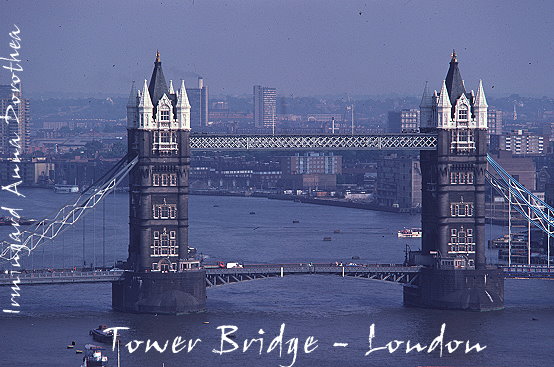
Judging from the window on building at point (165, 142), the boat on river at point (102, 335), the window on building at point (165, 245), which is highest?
the window on building at point (165, 142)

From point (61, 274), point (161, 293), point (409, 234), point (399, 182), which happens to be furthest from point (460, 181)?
point (399, 182)

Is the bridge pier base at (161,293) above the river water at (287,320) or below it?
above

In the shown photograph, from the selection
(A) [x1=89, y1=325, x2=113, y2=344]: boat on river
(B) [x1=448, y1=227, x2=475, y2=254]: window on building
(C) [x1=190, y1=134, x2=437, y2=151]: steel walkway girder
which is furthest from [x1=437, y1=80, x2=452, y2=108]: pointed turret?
(A) [x1=89, y1=325, x2=113, y2=344]: boat on river

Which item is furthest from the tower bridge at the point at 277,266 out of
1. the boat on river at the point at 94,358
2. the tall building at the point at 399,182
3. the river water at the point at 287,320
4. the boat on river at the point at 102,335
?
the tall building at the point at 399,182

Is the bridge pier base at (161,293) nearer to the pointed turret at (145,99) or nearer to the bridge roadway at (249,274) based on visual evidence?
the bridge roadway at (249,274)

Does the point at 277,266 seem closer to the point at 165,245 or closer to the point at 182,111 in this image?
the point at 165,245

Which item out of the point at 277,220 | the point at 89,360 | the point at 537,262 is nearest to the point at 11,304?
the point at 89,360

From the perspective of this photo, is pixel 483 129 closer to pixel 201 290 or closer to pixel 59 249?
pixel 201 290

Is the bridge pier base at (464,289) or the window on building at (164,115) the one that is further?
the bridge pier base at (464,289)
